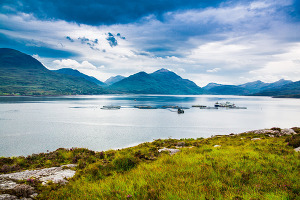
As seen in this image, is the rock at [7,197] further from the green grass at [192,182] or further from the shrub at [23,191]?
the green grass at [192,182]

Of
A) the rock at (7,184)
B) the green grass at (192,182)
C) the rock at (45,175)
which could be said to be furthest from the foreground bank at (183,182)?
the rock at (45,175)

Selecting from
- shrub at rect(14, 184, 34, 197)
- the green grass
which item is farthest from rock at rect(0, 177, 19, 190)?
the green grass

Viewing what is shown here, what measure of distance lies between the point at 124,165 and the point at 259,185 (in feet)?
21.1

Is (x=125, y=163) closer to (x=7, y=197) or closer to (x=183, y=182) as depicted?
(x=183, y=182)

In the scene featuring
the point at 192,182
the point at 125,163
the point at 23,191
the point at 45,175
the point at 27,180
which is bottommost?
the point at 45,175

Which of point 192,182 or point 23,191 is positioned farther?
point 192,182

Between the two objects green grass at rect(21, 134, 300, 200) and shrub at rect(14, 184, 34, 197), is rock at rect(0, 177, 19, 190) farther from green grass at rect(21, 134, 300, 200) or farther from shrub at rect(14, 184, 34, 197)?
green grass at rect(21, 134, 300, 200)

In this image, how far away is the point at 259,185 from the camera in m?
6.52

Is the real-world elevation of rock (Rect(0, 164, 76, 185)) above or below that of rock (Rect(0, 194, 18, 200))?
below

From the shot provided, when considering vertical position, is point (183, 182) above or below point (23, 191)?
above

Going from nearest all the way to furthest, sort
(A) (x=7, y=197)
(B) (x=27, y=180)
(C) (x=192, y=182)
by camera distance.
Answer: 1. (A) (x=7, y=197)
2. (C) (x=192, y=182)
3. (B) (x=27, y=180)

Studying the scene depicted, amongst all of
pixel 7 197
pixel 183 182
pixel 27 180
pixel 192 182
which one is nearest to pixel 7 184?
pixel 27 180

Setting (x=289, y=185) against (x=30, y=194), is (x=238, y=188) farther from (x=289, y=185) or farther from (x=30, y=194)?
(x=30, y=194)

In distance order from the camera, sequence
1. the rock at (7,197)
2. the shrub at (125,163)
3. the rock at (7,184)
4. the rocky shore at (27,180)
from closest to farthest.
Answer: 1. the rock at (7,197)
2. the rocky shore at (27,180)
3. the rock at (7,184)
4. the shrub at (125,163)
